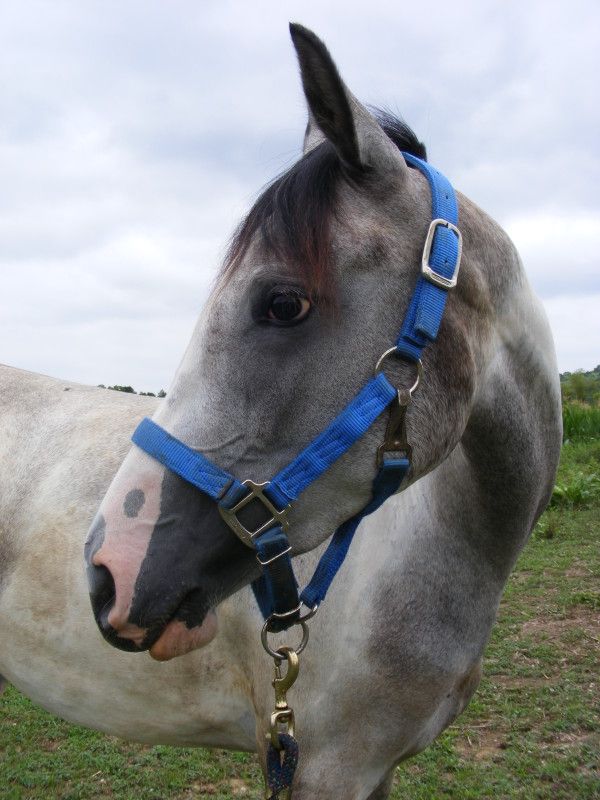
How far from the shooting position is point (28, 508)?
2.88m

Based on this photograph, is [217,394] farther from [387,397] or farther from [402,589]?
[402,589]

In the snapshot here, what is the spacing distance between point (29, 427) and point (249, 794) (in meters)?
2.38

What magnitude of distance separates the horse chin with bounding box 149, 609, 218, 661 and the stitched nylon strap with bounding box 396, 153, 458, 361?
2.76 feet

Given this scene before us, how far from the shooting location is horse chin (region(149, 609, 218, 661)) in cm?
166

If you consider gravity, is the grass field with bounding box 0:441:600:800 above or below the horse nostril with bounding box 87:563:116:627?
below

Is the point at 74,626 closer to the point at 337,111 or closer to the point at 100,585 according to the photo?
the point at 100,585

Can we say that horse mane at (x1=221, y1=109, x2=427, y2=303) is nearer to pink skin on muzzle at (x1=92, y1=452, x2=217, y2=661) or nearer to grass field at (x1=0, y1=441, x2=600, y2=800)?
pink skin on muzzle at (x1=92, y1=452, x2=217, y2=661)

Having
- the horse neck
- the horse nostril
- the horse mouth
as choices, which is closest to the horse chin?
the horse mouth

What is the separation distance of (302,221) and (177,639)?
42.2 inches

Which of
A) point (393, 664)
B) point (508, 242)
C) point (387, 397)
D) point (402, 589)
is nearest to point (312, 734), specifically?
point (393, 664)

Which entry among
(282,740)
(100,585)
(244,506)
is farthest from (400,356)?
(282,740)

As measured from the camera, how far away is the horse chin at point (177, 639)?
166 cm

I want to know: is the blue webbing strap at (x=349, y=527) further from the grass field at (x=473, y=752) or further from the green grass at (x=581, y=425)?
the green grass at (x=581, y=425)

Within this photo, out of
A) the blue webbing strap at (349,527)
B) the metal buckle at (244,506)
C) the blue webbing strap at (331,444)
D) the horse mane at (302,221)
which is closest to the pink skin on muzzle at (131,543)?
the metal buckle at (244,506)
